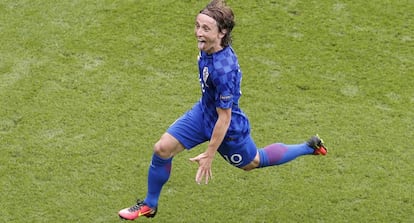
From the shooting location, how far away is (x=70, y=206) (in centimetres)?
670

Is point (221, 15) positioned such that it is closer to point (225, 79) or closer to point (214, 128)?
point (225, 79)

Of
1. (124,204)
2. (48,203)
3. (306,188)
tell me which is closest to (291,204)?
(306,188)

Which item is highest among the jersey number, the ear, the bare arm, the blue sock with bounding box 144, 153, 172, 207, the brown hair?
the brown hair

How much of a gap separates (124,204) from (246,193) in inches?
37.3

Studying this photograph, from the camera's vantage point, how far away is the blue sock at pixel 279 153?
261 inches

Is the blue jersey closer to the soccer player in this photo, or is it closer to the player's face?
the soccer player

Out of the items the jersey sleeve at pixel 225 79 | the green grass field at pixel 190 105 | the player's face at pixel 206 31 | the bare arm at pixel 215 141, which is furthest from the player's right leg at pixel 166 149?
the player's face at pixel 206 31

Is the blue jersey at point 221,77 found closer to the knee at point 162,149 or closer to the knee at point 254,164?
the knee at point 162,149

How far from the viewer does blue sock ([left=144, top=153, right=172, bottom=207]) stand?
6.41 meters

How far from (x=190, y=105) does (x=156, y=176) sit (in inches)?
65.9

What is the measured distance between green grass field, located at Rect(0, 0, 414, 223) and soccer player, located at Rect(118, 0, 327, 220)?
1.09 ft

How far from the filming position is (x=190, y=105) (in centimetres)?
801

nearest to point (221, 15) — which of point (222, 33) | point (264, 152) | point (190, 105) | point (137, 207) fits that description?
point (222, 33)

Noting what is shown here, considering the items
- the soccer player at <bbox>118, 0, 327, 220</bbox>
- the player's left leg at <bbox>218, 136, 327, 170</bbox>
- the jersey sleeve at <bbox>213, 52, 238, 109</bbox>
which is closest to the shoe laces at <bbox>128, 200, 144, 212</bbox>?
the soccer player at <bbox>118, 0, 327, 220</bbox>
